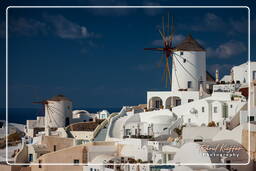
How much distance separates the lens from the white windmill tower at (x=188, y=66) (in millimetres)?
18109

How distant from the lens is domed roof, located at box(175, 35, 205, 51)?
59.3ft

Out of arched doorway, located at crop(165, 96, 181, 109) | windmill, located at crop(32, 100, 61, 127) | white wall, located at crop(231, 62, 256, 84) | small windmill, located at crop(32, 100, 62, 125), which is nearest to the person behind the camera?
arched doorway, located at crop(165, 96, 181, 109)

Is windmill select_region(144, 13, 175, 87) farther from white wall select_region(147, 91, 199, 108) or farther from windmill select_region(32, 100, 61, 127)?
windmill select_region(32, 100, 61, 127)

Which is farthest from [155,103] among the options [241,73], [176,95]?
[241,73]

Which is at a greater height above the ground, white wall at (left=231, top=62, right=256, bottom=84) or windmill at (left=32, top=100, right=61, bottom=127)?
white wall at (left=231, top=62, right=256, bottom=84)

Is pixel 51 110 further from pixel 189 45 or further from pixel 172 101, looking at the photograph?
pixel 189 45

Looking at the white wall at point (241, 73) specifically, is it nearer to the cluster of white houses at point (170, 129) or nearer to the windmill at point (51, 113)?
the cluster of white houses at point (170, 129)

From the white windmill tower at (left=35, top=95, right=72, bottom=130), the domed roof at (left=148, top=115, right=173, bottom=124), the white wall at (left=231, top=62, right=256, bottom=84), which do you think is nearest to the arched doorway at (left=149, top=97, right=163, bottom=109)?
the domed roof at (left=148, top=115, right=173, bottom=124)

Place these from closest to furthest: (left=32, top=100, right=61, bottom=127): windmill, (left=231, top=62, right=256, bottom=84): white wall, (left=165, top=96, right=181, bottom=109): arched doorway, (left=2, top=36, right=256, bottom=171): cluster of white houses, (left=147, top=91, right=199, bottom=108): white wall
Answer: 1. (left=2, top=36, right=256, bottom=171): cluster of white houses
2. (left=147, top=91, right=199, bottom=108): white wall
3. (left=165, top=96, right=181, bottom=109): arched doorway
4. (left=231, top=62, right=256, bottom=84): white wall
5. (left=32, top=100, right=61, bottom=127): windmill

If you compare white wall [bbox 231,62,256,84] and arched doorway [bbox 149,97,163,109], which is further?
arched doorway [bbox 149,97,163,109]

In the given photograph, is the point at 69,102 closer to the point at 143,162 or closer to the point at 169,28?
the point at 169,28

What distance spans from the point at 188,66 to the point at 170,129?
3.13 meters

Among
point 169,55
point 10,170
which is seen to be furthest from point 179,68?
point 10,170

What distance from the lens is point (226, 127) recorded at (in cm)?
1462
